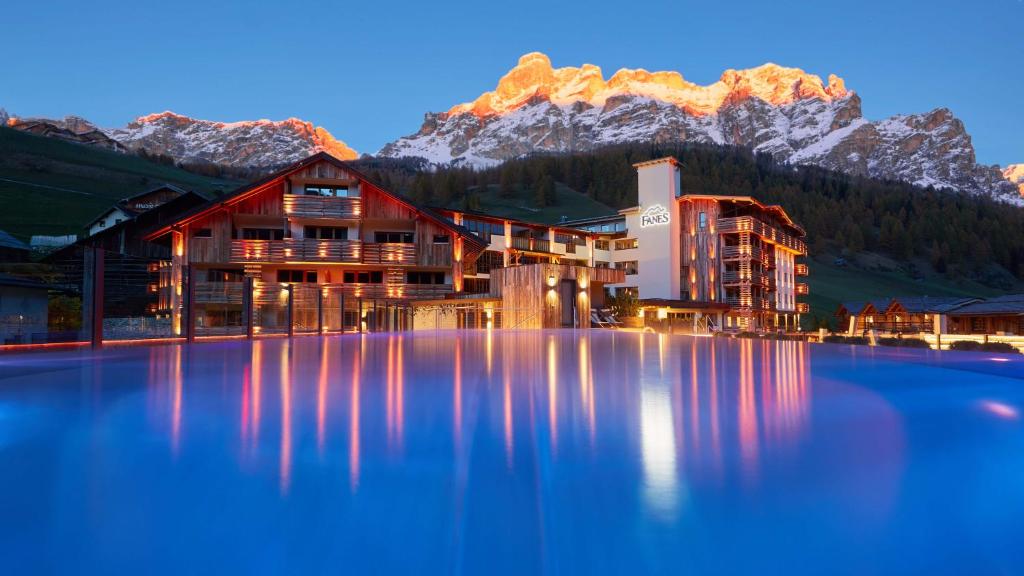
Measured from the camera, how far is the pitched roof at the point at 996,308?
3956cm

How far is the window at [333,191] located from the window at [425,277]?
4.58 metres

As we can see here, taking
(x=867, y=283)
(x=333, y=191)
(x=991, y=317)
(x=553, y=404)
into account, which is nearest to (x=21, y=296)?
(x=333, y=191)

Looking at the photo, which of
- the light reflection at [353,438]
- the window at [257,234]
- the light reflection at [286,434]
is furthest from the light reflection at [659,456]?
the window at [257,234]

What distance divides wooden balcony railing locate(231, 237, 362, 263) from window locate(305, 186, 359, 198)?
8.75 ft

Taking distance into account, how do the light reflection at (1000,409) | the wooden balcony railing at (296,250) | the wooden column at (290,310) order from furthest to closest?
the wooden balcony railing at (296,250), the wooden column at (290,310), the light reflection at (1000,409)

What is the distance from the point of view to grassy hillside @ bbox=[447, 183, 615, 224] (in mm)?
85688

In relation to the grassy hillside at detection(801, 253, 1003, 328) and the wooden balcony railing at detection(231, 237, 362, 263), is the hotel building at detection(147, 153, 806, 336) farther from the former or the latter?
the grassy hillside at detection(801, 253, 1003, 328)

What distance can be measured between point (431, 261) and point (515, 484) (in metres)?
27.6

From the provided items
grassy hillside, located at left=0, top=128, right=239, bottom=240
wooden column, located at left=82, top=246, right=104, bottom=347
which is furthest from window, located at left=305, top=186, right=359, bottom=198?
grassy hillside, located at left=0, top=128, right=239, bottom=240

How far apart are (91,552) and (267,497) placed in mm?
416

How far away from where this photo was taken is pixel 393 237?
30812 millimetres

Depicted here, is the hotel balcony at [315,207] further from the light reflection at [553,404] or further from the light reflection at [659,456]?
the light reflection at [659,456]

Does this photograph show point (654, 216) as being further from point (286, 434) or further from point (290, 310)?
point (286, 434)

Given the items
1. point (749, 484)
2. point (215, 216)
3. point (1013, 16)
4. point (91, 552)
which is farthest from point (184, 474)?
point (1013, 16)
